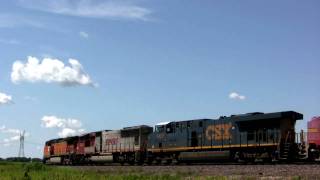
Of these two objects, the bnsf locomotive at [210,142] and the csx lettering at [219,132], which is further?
the csx lettering at [219,132]

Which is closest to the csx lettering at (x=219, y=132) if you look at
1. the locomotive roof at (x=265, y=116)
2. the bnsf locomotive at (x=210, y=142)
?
the bnsf locomotive at (x=210, y=142)

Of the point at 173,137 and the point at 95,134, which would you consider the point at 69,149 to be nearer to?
the point at 95,134

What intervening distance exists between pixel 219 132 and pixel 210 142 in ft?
3.13

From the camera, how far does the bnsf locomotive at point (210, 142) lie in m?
26.1

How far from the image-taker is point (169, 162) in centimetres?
3350

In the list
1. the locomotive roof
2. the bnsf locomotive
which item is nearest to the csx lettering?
the bnsf locomotive

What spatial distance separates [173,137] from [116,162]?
28.0 feet

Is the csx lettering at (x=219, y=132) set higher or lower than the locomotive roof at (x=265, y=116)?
lower

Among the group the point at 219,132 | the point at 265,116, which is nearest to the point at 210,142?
the point at 219,132

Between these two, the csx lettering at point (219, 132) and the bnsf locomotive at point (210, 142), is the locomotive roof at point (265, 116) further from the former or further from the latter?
the csx lettering at point (219, 132)

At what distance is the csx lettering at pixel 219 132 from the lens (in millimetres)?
29311

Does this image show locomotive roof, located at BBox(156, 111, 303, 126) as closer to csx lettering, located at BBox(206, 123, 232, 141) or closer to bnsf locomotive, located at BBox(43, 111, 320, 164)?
bnsf locomotive, located at BBox(43, 111, 320, 164)

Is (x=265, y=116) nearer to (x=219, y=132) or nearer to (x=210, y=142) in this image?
(x=219, y=132)

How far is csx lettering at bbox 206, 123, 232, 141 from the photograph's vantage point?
96.2ft
